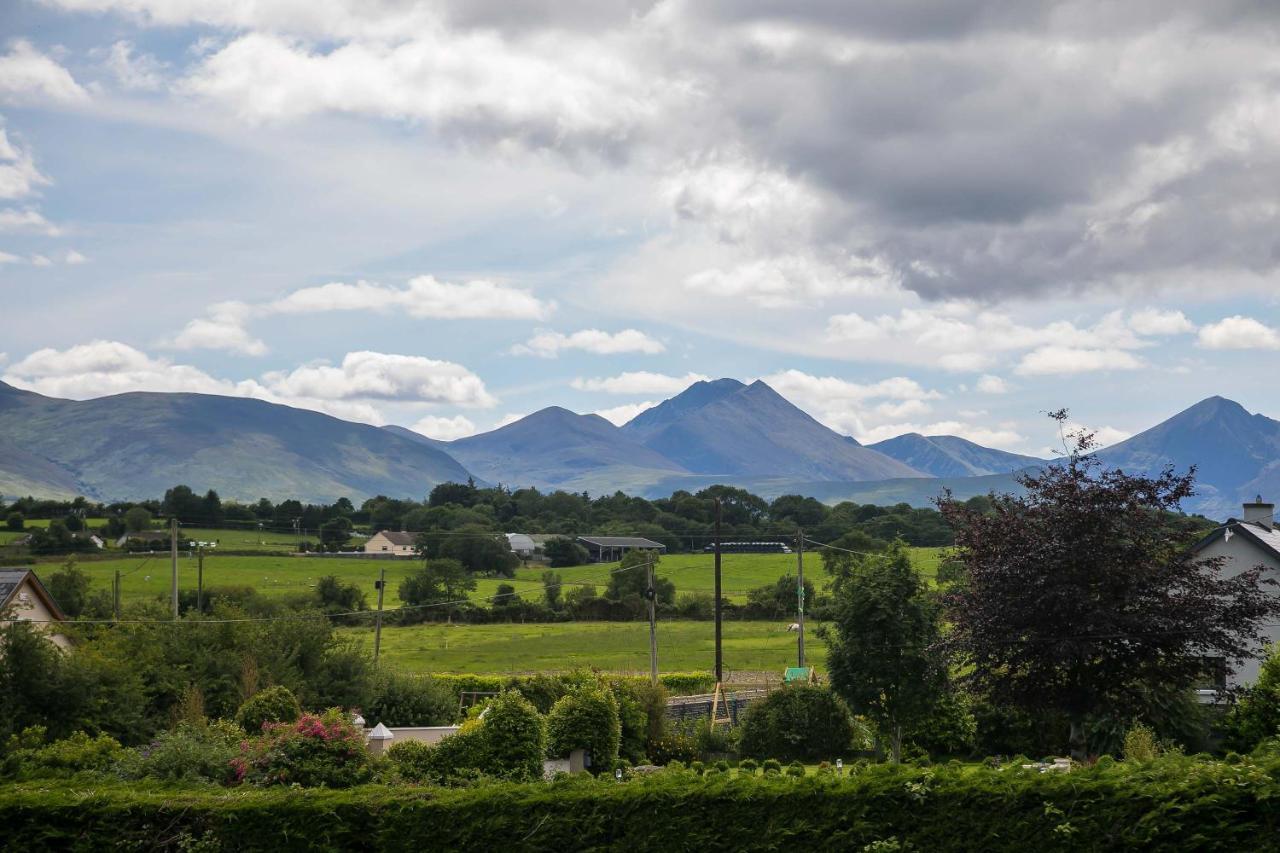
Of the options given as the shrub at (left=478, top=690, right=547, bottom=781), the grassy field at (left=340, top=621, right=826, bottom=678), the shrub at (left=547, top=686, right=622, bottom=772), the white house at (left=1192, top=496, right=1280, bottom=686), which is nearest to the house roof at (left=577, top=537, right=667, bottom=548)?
the grassy field at (left=340, top=621, right=826, bottom=678)

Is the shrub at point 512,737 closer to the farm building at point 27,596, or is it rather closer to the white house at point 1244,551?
the farm building at point 27,596

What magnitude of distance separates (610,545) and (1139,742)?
91.4 metres

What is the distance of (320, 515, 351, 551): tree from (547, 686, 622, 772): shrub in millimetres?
92394

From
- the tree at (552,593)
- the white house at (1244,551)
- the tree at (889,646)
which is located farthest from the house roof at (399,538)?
the tree at (889,646)

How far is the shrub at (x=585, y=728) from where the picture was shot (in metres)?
27.0

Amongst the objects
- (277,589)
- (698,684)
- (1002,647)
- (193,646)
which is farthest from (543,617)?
(1002,647)

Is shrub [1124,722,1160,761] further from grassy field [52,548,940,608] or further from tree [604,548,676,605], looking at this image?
tree [604,548,676,605]

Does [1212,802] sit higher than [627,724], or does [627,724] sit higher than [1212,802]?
[1212,802]

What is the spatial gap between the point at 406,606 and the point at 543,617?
28.5 ft

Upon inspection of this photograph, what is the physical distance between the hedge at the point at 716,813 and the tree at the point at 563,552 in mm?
91717

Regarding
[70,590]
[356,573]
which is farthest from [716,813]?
[356,573]

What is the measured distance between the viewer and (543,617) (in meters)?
74.9

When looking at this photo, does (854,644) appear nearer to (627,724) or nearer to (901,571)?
(901,571)

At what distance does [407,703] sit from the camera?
37.0 metres
